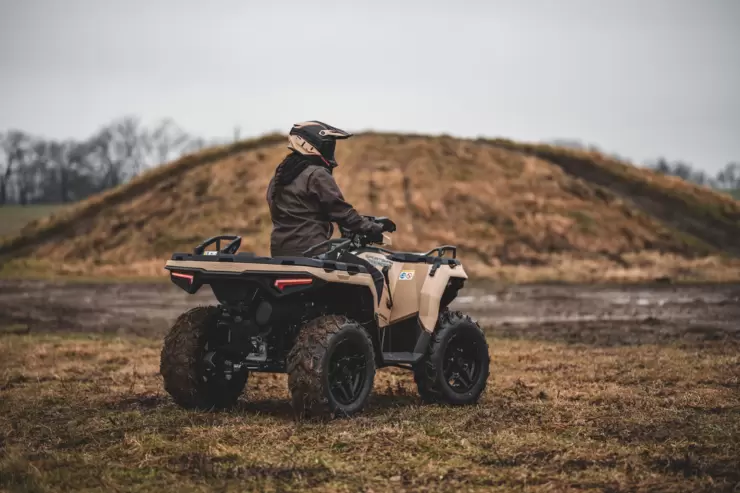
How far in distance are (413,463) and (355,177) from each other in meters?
44.0

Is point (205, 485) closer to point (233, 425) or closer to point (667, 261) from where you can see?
point (233, 425)

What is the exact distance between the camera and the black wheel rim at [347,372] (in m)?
8.66

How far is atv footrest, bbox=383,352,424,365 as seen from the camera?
955cm

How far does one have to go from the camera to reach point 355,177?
1997 inches

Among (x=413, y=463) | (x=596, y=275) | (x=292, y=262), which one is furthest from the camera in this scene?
(x=596, y=275)

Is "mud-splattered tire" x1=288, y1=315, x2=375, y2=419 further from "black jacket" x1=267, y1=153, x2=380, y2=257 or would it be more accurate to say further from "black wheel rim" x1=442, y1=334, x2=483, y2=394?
"black wheel rim" x1=442, y1=334, x2=483, y2=394

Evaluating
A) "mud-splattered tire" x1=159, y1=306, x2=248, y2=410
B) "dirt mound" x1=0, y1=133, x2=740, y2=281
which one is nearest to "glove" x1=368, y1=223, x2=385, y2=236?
"mud-splattered tire" x1=159, y1=306, x2=248, y2=410

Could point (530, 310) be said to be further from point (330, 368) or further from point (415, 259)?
point (330, 368)

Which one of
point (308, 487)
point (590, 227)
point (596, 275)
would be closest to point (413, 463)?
point (308, 487)

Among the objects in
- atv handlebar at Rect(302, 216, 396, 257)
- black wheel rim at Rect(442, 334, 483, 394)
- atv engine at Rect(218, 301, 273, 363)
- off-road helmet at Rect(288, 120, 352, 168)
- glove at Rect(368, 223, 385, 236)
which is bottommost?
black wheel rim at Rect(442, 334, 483, 394)

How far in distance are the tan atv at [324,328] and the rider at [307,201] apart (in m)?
0.18

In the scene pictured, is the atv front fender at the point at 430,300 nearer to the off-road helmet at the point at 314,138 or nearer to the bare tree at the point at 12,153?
the off-road helmet at the point at 314,138

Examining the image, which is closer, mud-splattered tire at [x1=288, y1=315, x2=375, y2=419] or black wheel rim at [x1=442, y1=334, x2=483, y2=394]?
mud-splattered tire at [x1=288, y1=315, x2=375, y2=419]

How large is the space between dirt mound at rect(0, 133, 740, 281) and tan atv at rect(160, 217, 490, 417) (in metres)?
28.3
